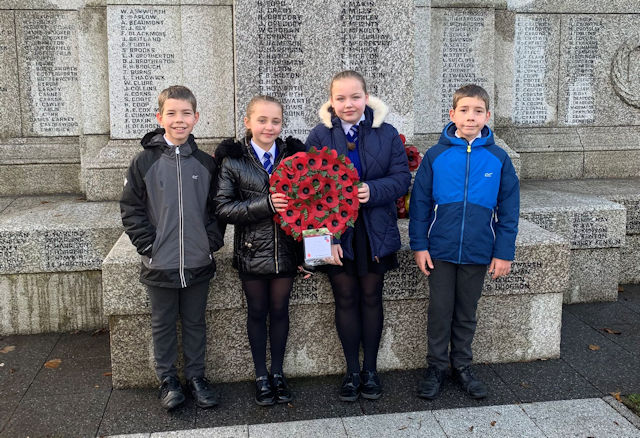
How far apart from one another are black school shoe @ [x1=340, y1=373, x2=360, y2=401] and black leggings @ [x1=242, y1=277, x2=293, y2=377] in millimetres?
426

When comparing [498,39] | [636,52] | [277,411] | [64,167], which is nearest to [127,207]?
[277,411]

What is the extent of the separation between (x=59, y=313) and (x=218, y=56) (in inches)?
115

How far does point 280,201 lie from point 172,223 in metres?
0.67

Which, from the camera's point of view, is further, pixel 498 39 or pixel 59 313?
pixel 498 39

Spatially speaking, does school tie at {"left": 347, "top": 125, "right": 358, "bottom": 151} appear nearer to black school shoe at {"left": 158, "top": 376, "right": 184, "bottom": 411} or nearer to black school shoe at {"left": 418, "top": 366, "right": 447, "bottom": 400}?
black school shoe at {"left": 418, "top": 366, "right": 447, "bottom": 400}

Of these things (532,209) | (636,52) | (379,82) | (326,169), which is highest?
(636,52)

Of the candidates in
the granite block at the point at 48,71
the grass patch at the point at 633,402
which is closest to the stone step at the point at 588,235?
the grass patch at the point at 633,402

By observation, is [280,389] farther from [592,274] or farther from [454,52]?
[454,52]

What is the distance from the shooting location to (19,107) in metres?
6.56

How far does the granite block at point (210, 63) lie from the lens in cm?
594

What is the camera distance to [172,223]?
346 centimetres

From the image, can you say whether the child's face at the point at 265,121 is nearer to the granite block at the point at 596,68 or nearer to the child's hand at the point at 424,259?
the child's hand at the point at 424,259

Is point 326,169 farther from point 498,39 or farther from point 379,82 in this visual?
point 498,39

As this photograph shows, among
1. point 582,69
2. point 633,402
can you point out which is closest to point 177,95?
point 633,402
